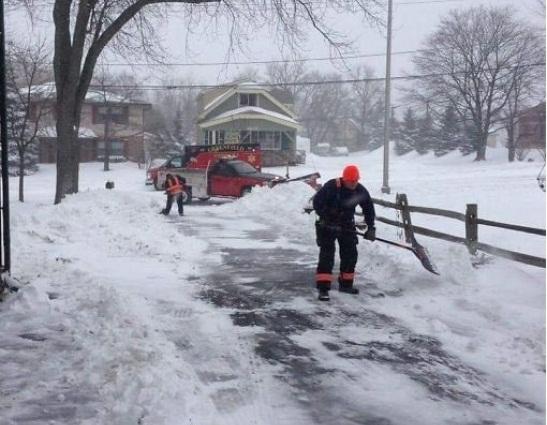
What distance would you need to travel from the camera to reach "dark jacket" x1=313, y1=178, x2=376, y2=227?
25.8 feet

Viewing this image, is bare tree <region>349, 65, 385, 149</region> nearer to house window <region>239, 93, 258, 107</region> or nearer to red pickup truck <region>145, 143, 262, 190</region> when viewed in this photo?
house window <region>239, 93, 258, 107</region>

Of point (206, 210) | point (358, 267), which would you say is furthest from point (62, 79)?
point (358, 267)

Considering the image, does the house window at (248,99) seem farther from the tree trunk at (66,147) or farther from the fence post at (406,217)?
the fence post at (406,217)

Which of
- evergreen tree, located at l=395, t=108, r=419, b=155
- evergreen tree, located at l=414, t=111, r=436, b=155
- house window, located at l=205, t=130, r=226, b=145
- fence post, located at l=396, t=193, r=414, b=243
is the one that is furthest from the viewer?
evergreen tree, located at l=395, t=108, r=419, b=155

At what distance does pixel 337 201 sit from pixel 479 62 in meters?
→ 46.6

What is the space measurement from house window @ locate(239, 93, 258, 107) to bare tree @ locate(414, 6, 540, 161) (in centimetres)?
1349

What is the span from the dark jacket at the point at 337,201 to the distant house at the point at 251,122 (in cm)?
3973

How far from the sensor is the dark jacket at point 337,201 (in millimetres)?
7867

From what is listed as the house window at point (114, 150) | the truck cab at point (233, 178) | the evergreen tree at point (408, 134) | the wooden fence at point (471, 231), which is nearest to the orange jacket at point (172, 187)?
the truck cab at point (233, 178)

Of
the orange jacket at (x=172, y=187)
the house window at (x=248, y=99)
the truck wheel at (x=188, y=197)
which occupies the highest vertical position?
the house window at (x=248, y=99)

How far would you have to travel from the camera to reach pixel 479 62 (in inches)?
1970

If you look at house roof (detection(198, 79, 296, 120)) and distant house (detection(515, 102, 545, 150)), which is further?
house roof (detection(198, 79, 296, 120))

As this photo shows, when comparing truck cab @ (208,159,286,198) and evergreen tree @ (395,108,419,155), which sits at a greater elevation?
evergreen tree @ (395,108,419,155)

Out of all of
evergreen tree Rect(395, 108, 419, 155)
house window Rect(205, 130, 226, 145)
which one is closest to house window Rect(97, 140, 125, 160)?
house window Rect(205, 130, 226, 145)
